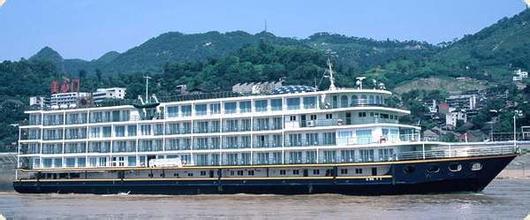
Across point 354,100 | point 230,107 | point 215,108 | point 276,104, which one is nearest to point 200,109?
point 215,108

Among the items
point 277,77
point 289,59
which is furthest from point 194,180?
point 289,59

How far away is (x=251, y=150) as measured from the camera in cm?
3947

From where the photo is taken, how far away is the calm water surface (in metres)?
27.5

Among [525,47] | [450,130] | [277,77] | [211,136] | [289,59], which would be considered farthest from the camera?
[525,47]

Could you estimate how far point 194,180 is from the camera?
40062 millimetres

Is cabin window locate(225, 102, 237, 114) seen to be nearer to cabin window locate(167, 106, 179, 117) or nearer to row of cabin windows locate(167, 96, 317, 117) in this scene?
row of cabin windows locate(167, 96, 317, 117)

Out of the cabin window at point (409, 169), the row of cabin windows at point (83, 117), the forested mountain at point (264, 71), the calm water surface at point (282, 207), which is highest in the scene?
the forested mountain at point (264, 71)

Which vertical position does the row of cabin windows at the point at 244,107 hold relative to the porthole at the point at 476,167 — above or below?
above

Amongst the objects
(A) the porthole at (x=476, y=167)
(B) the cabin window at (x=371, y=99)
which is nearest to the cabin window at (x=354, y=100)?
(B) the cabin window at (x=371, y=99)

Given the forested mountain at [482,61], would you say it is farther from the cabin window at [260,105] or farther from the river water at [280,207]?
the river water at [280,207]

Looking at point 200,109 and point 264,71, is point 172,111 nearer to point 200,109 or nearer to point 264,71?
point 200,109

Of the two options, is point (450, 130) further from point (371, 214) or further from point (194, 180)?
point (371, 214)

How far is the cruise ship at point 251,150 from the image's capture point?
3500 cm

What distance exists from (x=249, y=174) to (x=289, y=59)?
86070mm
